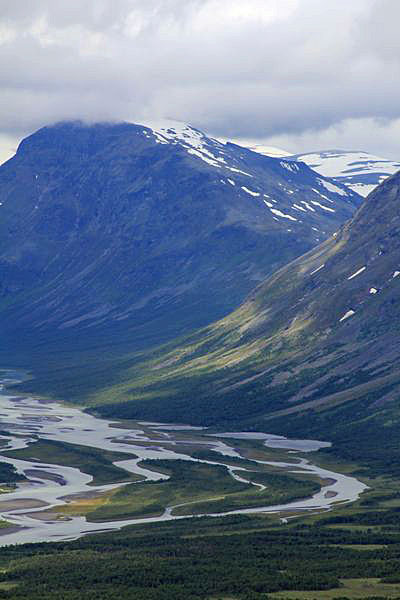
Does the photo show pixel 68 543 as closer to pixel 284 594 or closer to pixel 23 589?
pixel 23 589

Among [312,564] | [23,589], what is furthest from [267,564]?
[23,589]

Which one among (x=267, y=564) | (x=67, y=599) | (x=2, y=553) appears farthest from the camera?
(x=2, y=553)

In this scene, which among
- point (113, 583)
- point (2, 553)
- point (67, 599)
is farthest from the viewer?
point (2, 553)

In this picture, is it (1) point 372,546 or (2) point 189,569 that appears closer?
(2) point 189,569

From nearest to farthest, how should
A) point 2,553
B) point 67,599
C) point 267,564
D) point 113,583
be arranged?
point 67,599
point 113,583
point 267,564
point 2,553

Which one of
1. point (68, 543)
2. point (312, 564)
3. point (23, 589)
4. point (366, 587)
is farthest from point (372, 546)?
point (23, 589)

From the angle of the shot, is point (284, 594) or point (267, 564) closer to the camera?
point (284, 594)

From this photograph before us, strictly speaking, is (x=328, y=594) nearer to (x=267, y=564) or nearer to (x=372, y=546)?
(x=267, y=564)

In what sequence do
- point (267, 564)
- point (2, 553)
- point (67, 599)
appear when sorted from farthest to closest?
point (2, 553)
point (267, 564)
point (67, 599)
